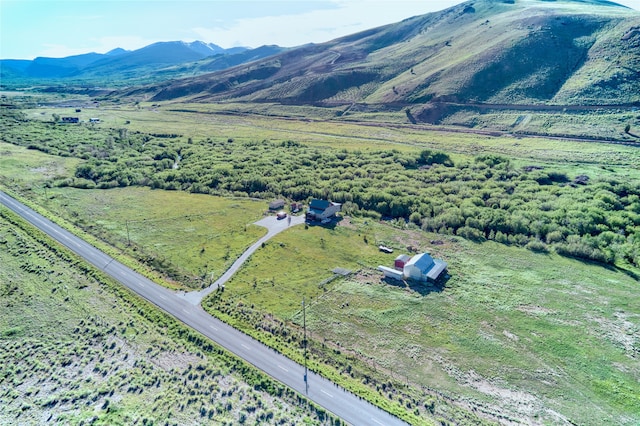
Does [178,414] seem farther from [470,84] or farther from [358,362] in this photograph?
[470,84]

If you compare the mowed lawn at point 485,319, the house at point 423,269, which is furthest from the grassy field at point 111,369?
the house at point 423,269

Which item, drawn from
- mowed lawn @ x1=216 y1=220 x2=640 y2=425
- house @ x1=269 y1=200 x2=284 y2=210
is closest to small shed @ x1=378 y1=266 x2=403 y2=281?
mowed lawn @ x1=216 y1=220 x2=640 y2=425

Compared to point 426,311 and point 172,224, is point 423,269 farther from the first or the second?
point 172,224

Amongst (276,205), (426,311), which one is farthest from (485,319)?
(276,205)

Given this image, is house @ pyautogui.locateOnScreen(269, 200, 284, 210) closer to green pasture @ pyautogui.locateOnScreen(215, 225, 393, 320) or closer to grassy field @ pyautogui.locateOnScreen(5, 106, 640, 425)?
grassy field @ pyautogui.locateOnScreen(5, 106, 640, 425)

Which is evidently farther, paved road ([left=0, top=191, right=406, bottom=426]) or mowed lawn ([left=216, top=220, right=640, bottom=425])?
mowed lawn ([left=216, top=220, right=640, bottom=425])

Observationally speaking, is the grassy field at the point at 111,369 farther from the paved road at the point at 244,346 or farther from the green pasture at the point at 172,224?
the green pasture at the point at 172,224

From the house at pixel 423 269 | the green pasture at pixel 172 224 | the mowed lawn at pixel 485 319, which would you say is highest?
the green pasture at pixel 172 224
